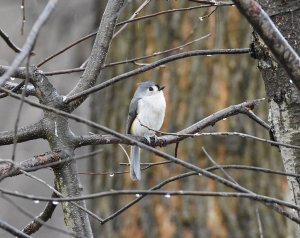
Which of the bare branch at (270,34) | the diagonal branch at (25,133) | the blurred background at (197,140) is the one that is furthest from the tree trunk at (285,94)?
the blurred background at (197,140)

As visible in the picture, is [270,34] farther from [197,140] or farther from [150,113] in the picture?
[197,140]

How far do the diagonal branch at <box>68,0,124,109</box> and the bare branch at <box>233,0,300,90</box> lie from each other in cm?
77

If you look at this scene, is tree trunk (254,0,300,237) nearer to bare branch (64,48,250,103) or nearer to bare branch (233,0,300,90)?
bare branch (64,48,250,103)

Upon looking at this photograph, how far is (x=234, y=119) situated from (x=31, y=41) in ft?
Result: 8.96

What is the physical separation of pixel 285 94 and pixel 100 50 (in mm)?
548

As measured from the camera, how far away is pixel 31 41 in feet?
3.18

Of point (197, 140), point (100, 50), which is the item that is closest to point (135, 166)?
point (197, 140)

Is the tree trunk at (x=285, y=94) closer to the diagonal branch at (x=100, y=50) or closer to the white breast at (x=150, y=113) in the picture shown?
the diagonal branch at (x=100, y=50)

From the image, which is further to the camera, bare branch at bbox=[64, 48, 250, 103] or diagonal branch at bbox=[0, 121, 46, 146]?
diagonal branch at bbox=[0, 121, 46, 146]

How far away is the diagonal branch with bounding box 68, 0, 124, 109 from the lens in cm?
180

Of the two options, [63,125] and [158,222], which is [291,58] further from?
[158,222]

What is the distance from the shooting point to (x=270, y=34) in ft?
3.62

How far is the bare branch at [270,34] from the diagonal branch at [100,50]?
768mm

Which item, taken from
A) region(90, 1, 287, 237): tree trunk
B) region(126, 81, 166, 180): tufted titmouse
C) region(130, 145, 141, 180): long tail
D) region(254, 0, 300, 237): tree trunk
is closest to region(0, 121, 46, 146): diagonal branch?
region(254, 0, 300, 237): tree trunk
